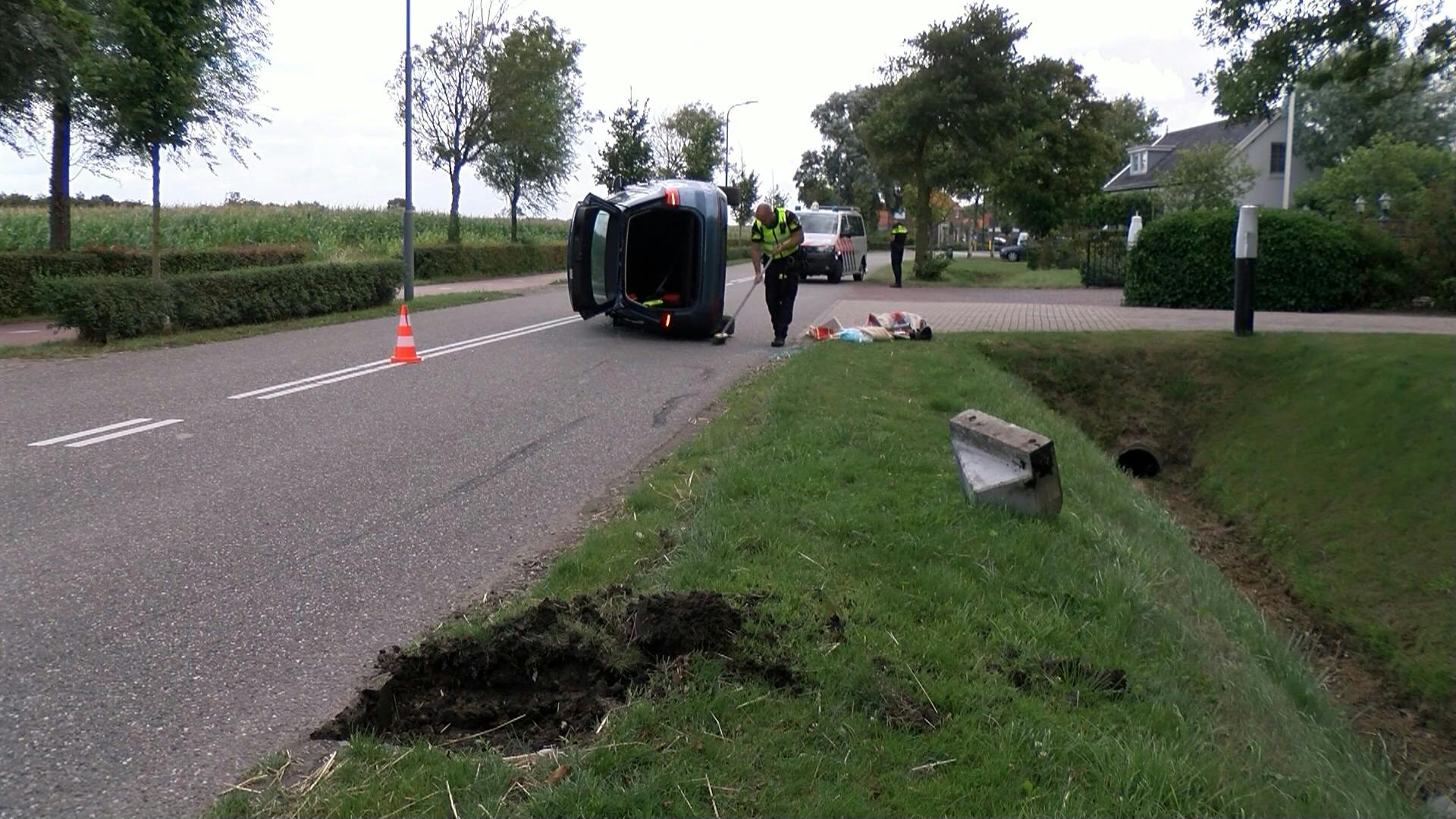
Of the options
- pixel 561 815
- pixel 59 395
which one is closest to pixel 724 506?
pixel 561 815

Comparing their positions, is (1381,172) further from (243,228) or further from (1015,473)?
(243,228)

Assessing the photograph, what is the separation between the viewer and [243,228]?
34781 mm

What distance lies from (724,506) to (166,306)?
1265 centimetres

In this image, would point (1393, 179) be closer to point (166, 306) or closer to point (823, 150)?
point (166, 306)

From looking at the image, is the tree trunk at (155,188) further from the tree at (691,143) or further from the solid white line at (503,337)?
the tree at (691,143)

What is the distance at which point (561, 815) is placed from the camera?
10.3 feet

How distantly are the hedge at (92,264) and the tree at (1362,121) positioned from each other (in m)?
36.6

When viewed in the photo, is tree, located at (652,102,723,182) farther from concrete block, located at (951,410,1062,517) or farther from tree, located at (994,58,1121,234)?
concrete block, located at (951,410,1062,517)

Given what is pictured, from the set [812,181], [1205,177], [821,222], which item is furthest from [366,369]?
[812,181]

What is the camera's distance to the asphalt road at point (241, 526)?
151 inches

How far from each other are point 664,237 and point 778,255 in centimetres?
306

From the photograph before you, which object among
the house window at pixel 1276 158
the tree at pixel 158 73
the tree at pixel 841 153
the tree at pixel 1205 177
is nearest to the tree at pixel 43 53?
the tree at pixel 158 73

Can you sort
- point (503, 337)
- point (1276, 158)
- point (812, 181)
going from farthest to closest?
point (812, 181), point (1276, 158), point (503, 337)

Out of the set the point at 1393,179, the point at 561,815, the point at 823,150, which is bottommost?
the point at 561,815
